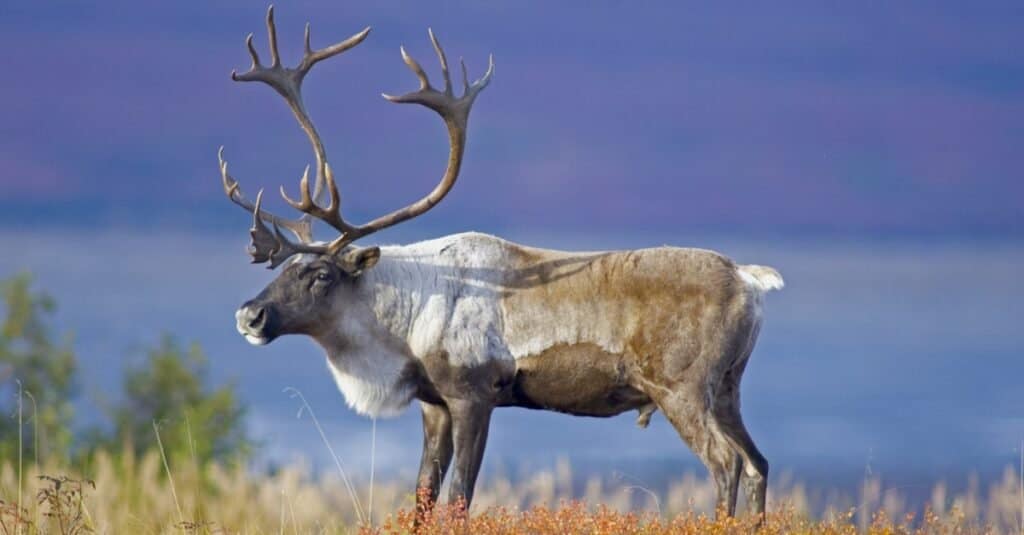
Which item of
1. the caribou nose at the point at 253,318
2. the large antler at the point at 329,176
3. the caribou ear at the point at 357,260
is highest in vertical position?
the large antler at the point at 329,176

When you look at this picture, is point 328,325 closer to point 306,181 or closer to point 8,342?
point 306,181

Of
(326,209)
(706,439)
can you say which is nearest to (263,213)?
(326,209)

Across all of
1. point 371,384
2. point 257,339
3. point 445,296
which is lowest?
point 371,384

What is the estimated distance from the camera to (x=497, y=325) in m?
9.56

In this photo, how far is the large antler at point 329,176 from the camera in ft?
32.0

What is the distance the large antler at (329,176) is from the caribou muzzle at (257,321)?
317 millimetres

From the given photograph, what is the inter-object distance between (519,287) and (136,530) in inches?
136

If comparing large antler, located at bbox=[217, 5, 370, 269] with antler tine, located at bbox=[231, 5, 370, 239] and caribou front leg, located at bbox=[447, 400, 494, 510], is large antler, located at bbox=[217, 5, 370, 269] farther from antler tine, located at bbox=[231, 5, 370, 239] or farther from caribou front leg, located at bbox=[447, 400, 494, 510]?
caribou front leg, located at bbox=[447, 400, 494, 510]

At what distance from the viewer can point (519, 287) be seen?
9672 mm

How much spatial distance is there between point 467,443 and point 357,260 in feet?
4.83

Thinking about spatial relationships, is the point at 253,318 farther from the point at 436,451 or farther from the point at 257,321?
the point at 436,451

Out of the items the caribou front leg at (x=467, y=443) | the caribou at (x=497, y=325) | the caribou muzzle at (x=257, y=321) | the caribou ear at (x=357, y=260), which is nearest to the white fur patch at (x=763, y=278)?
the caribou at (x=497, y=325)

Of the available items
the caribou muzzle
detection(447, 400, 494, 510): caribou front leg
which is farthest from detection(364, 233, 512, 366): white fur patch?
the caribou muzzle

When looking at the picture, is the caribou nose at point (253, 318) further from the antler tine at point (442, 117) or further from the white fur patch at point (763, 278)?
the white fur patch at point (763, 278)
